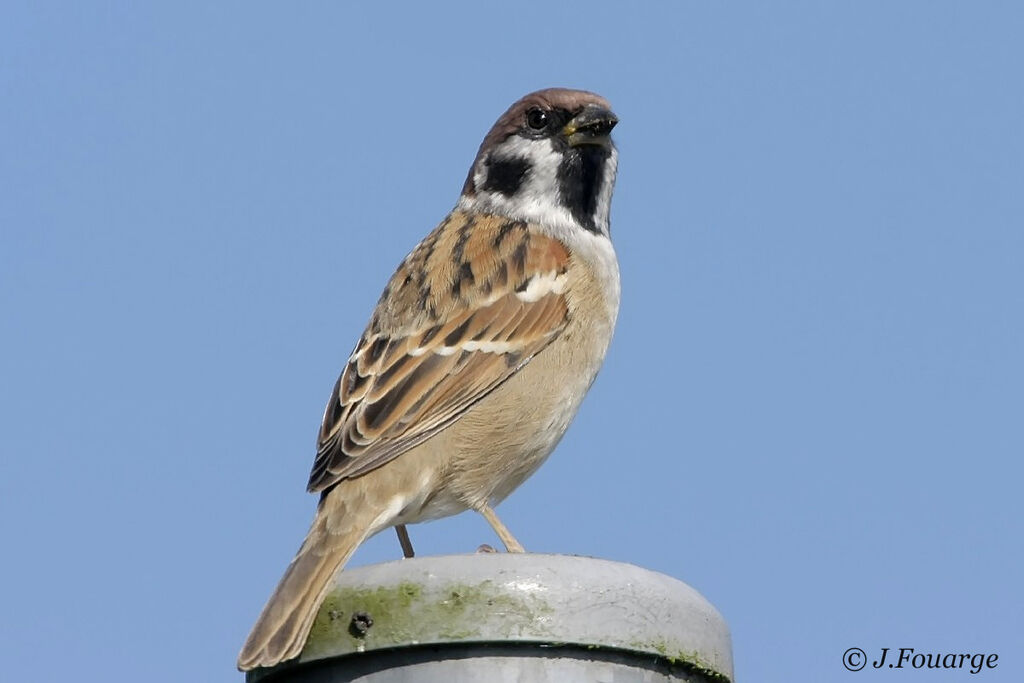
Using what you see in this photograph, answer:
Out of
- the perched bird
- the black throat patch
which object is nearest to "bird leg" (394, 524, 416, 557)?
the perched bird

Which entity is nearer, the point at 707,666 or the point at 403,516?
the point at 707,666

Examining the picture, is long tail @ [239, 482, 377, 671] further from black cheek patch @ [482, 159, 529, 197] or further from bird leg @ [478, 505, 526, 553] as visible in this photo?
black cheek patch @ [482, 159, 529, 197]

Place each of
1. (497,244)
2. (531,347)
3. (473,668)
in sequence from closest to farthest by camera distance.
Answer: (473,668) → (531,347) → (497,244)

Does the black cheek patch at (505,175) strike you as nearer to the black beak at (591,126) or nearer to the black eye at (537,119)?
the black eye at (537,119)

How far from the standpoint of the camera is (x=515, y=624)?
4.11m

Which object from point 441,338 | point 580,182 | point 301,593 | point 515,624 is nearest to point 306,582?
point 301,593

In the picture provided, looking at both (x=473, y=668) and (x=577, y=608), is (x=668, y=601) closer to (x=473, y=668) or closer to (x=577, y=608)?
(x=577, y=608)

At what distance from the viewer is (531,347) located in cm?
777

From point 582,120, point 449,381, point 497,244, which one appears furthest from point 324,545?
point 582,120

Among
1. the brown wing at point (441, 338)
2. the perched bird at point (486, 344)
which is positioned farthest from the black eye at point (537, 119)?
the brown wing at point (441, 338)

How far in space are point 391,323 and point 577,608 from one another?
3.90m

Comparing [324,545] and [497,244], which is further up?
[497,244]

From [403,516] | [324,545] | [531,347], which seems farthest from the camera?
[531,347]

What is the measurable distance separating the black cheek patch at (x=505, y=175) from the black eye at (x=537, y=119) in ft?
0.72
